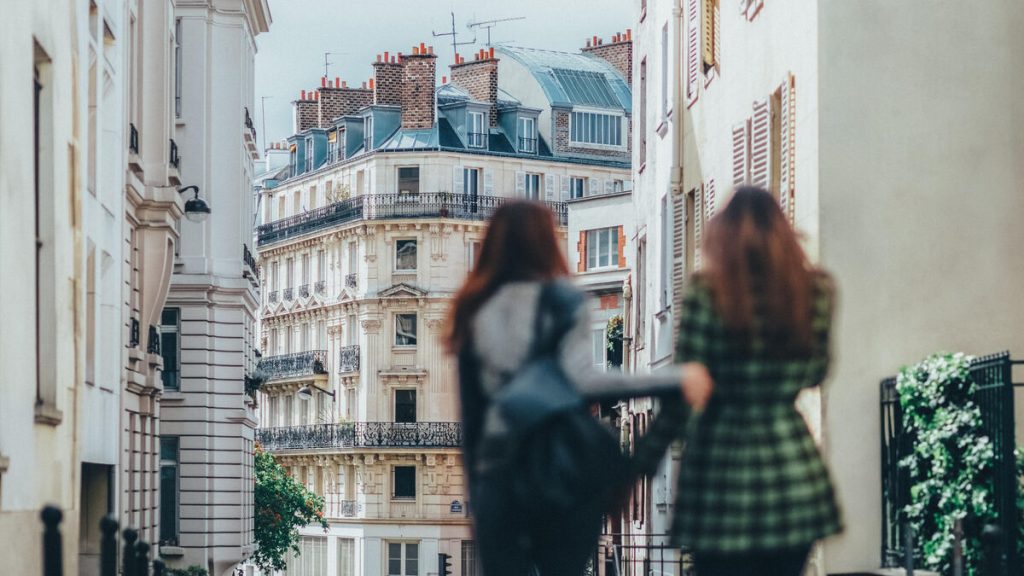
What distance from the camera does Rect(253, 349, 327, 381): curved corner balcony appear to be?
291 feet

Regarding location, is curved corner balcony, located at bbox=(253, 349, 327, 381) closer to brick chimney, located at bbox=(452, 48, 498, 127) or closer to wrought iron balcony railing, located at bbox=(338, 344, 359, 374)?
wrought iron balcony railing, located at bbox=(338, 344, 359, 374)

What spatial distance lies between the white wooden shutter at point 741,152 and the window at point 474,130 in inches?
2511

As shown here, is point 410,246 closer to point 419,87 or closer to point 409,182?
point 409,182

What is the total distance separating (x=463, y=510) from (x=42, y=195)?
218 feet

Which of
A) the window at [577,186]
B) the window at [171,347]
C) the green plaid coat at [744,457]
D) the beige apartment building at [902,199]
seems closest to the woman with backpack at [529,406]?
the green plaid coat at [744,457]

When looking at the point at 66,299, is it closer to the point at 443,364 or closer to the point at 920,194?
the point at 920,194

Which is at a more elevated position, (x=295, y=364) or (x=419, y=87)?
(x=419, y=87)

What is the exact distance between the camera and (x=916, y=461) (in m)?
14.9

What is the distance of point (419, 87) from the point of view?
84188 mm

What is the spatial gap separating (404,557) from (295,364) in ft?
40.2

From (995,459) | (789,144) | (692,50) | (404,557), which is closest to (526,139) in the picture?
(404,557)

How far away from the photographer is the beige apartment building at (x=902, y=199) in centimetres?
1616

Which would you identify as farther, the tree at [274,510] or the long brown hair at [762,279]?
the tree at [274,510]

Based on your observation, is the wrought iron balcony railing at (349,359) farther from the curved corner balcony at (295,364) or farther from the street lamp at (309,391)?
the curved corner balcony at (295,364)
